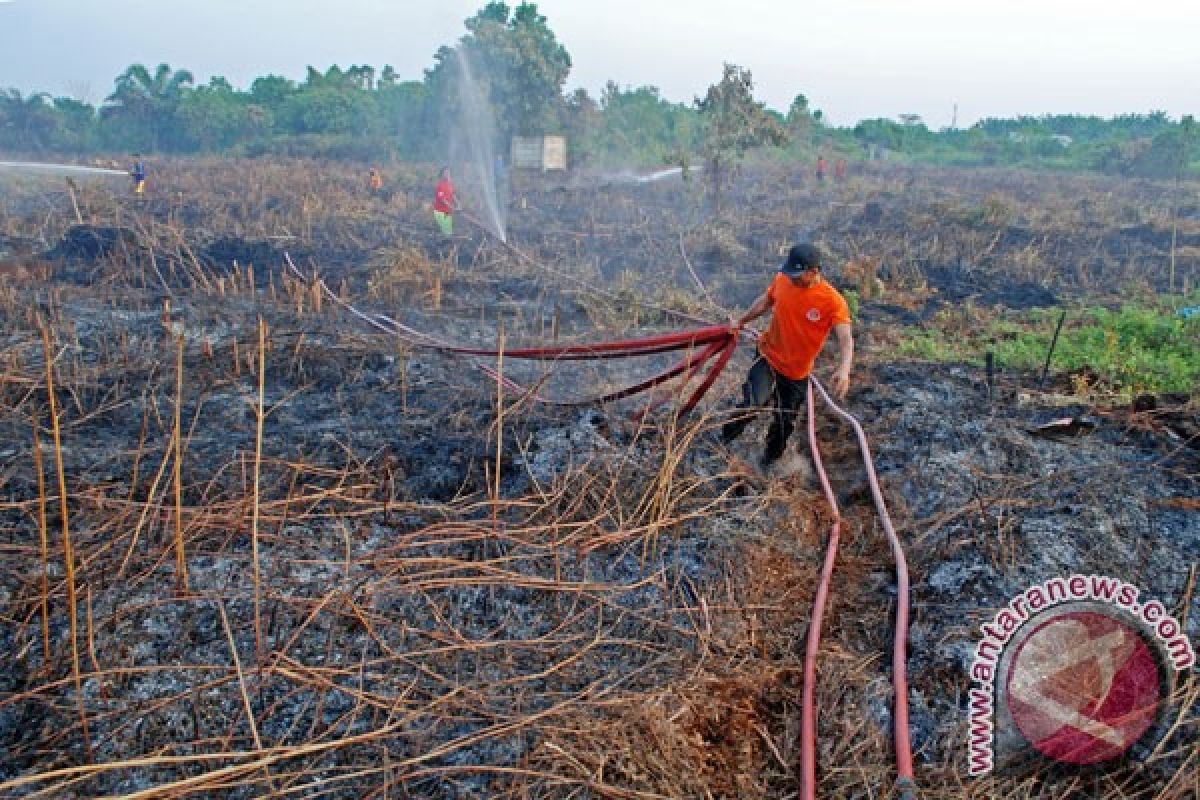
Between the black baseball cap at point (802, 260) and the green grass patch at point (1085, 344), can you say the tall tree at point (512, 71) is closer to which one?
the green grass patch at point (1085, 344)

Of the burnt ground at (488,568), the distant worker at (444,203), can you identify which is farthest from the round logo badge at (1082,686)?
the distant worker at (444,203)

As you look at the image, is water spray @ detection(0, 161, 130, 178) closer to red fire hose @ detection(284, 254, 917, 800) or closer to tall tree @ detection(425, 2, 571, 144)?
tall tree @ detection(425, 2, 571, 144)

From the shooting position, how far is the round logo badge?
2.85 m

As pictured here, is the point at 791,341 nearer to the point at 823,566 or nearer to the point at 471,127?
the point at 823,566

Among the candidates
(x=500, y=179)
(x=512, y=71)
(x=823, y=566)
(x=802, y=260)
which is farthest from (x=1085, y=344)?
(x=512, y=71)

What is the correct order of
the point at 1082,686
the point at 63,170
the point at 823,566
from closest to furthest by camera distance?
the point at 1082,686, the point at 823,566, the point at 63,170

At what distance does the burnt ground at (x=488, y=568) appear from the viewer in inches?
105

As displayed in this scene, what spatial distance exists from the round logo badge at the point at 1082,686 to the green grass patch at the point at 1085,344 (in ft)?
13.4

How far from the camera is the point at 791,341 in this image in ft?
15.8

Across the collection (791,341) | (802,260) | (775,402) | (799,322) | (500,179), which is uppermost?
(500,179)

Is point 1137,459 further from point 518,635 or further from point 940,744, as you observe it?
point 518,635

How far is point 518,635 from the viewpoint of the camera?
3287mm

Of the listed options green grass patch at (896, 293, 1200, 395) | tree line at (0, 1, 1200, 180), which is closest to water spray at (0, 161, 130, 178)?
tree line at (0, 1, 1200, 180)

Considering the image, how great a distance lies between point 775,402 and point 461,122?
103ft
